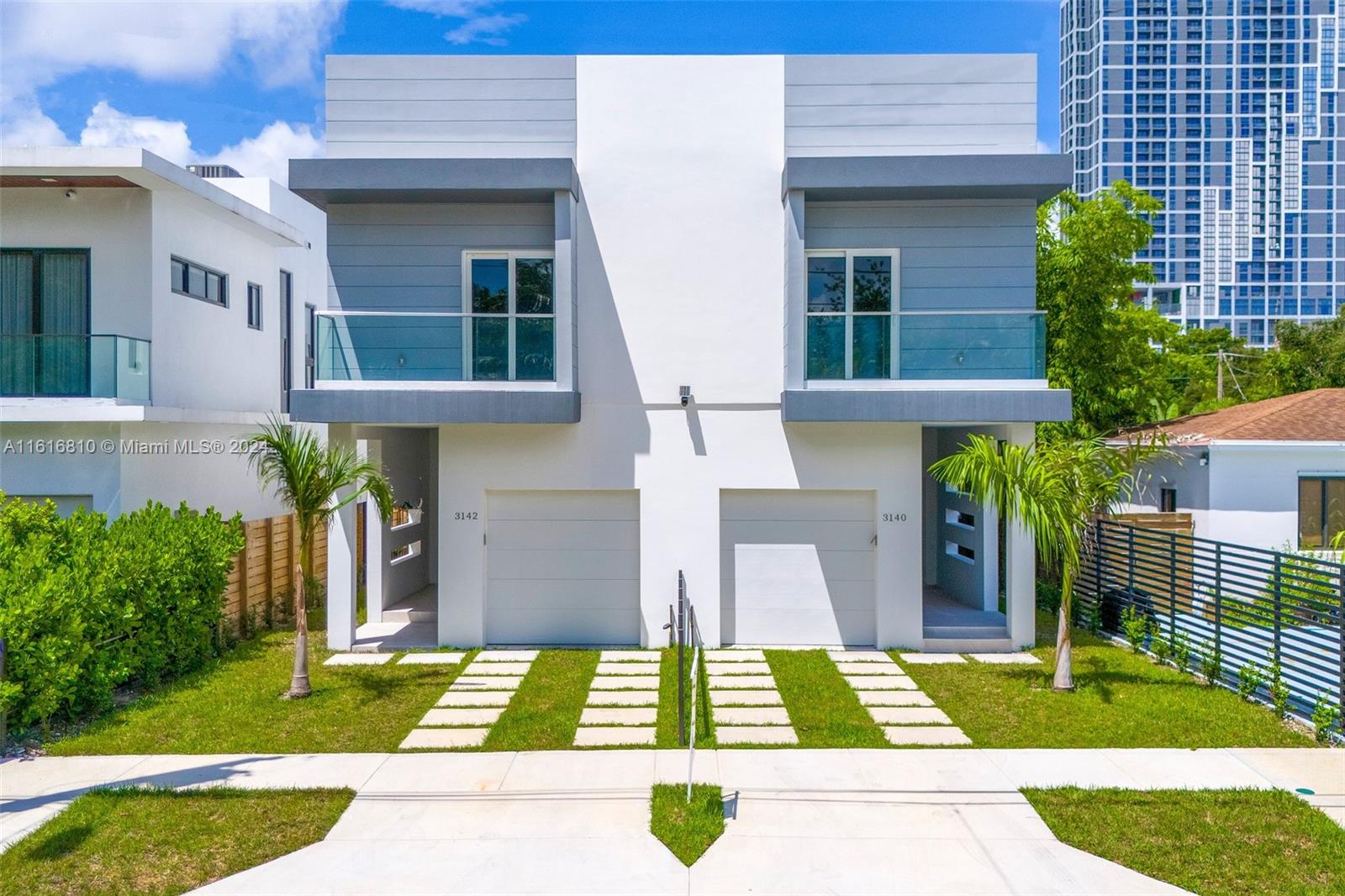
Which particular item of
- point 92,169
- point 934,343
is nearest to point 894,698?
point 934,343

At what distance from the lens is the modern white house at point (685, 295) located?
37.2 feet

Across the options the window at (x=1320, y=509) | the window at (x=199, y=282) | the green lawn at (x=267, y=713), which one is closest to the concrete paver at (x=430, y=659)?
the green lawn at (x=267, y=713)

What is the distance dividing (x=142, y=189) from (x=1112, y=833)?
1405 cm

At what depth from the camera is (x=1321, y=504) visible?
1523 cm

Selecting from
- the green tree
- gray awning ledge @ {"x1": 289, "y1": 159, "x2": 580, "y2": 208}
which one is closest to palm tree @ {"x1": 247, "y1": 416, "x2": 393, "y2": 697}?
gray awning ledge @ {"x1": 289, "y1": 159, "x2": 580, "y2": 208}

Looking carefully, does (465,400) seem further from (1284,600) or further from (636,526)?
(1284,600)

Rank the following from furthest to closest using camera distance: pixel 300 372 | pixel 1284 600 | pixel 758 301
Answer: pixel 300 372 → pixel 758 301 → pixel 1284 600

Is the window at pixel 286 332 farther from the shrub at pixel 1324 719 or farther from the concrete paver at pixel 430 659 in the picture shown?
the shrub at pixel 1324 719

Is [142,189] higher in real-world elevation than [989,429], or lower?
higher

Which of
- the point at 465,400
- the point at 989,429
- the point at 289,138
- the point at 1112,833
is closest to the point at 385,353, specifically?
the point at 465,400

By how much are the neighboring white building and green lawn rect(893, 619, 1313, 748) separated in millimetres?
10983

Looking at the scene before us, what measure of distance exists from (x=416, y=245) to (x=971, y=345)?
7394 mm

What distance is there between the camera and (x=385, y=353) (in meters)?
11.0

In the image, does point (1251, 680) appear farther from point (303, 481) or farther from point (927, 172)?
point (303, 481)
